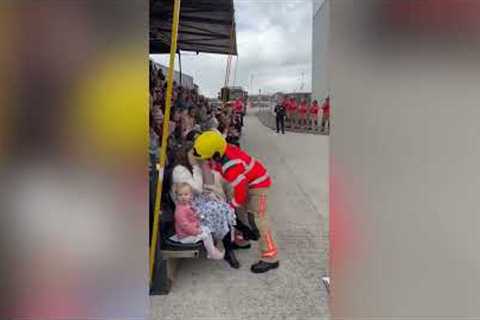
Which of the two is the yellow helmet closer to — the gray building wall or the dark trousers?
the dark trousers

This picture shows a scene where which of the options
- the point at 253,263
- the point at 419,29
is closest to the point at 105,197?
the point at 419,29

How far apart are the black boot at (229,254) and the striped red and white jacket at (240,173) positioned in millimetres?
301

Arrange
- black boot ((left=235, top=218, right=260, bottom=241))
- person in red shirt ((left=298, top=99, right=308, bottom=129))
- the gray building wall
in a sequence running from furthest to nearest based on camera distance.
Answer: the gray building wall
person in red shirt ((left=298, top=99, right=308, bottom=129))
black boot ((left=235, top=218, right=260, bottom=241))

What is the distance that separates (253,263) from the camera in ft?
12.9

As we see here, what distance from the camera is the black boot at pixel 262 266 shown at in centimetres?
371

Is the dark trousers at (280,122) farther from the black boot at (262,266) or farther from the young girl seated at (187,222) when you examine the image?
the young girl seated at (187,222)

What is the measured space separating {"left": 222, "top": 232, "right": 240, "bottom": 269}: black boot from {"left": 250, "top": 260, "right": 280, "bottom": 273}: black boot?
0.16 metres

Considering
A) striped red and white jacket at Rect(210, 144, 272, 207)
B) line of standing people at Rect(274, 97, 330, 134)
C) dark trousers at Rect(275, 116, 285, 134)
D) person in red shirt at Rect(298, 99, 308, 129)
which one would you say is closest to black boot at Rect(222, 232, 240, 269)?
striped red and white jacket at Rect(210, 144, 272, 207)

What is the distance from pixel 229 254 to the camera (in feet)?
12.8

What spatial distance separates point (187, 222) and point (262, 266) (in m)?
0.79

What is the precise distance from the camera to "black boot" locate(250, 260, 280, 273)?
3712 mm

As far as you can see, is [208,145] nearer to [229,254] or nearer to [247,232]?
[229,254]

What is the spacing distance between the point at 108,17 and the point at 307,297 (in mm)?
2581

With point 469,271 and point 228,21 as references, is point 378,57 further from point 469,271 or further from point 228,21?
point 228,21
